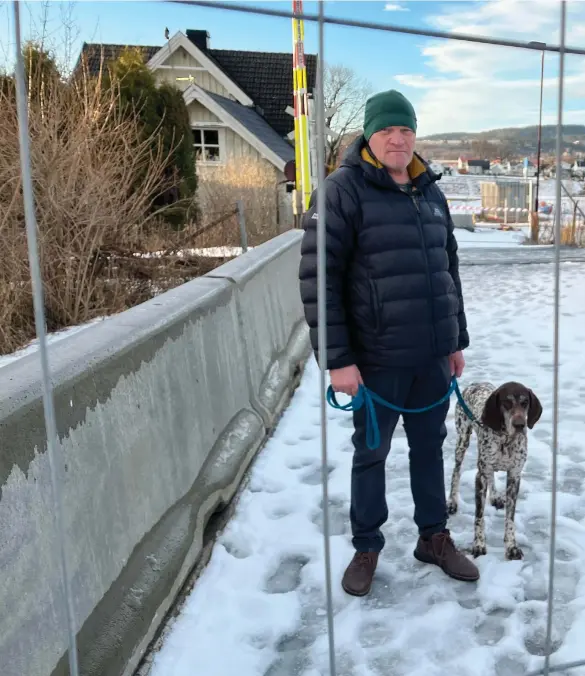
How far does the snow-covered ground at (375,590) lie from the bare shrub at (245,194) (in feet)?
38.6

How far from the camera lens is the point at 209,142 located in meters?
24.8

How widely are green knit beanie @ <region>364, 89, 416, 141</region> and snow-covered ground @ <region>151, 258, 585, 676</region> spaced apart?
1.94m

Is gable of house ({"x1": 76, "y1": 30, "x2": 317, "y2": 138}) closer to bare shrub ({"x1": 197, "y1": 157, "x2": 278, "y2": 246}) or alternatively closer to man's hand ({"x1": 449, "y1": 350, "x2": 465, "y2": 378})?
bare shrub ({"x1": 197, "y1": 157, "x2": 278, "y2": 246})

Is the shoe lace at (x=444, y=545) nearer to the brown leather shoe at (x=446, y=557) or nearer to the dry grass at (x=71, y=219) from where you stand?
the brown leather shoe at (x=446, y=557)

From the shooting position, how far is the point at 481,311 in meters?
8.97

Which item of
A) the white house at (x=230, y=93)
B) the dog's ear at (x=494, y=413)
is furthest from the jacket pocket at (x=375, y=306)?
the white house at (x=230, y=93)

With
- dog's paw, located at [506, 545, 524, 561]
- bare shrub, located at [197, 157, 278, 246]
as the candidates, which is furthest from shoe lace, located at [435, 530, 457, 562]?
bare shrub, located at [197, 157, 278, 246]

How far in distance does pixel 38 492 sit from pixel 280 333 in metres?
3.82

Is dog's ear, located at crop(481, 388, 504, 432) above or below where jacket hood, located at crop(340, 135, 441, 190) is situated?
below

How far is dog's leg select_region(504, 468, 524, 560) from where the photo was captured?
3070 mm

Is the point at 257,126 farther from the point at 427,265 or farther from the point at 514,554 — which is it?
the point at 514,554

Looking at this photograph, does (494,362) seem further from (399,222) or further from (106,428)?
(106,428)

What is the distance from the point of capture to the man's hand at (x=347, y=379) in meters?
2.64

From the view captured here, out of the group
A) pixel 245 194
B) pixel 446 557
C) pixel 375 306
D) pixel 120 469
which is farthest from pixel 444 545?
pixel 245 194
